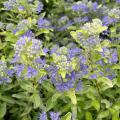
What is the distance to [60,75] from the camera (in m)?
2.54

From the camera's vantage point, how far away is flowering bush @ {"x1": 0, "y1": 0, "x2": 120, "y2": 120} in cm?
249

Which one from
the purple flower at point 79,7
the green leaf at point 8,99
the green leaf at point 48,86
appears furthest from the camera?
the purple flower at point 79,7

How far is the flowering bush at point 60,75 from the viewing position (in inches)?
97.9

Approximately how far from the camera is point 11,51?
3.47 metres

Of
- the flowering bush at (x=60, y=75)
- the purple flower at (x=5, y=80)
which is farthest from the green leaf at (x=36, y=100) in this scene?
the purple flower at (x=5, y=80)

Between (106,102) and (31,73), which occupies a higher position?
(31,73)

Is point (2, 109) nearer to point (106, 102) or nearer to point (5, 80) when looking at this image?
point (5, 80)

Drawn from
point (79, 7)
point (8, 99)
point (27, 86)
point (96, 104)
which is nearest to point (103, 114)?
point (96, 104)

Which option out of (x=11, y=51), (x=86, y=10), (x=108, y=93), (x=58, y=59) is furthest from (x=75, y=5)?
(x=58, y=59)

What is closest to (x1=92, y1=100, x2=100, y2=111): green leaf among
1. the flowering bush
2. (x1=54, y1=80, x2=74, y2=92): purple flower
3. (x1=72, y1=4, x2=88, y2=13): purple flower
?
the flowering bush

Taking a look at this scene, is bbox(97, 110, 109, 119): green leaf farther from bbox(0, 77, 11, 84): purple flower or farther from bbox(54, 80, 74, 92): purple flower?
bbox(0, 77, 11, 84): purple flower

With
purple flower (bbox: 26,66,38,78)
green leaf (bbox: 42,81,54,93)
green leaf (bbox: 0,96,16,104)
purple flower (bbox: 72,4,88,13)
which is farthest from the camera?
purple flower (bbox: 72,4,88,13)

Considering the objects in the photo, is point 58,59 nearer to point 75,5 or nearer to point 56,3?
point 75,5

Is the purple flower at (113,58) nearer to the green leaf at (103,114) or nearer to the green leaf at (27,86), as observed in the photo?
the green leaf at (103,114)
